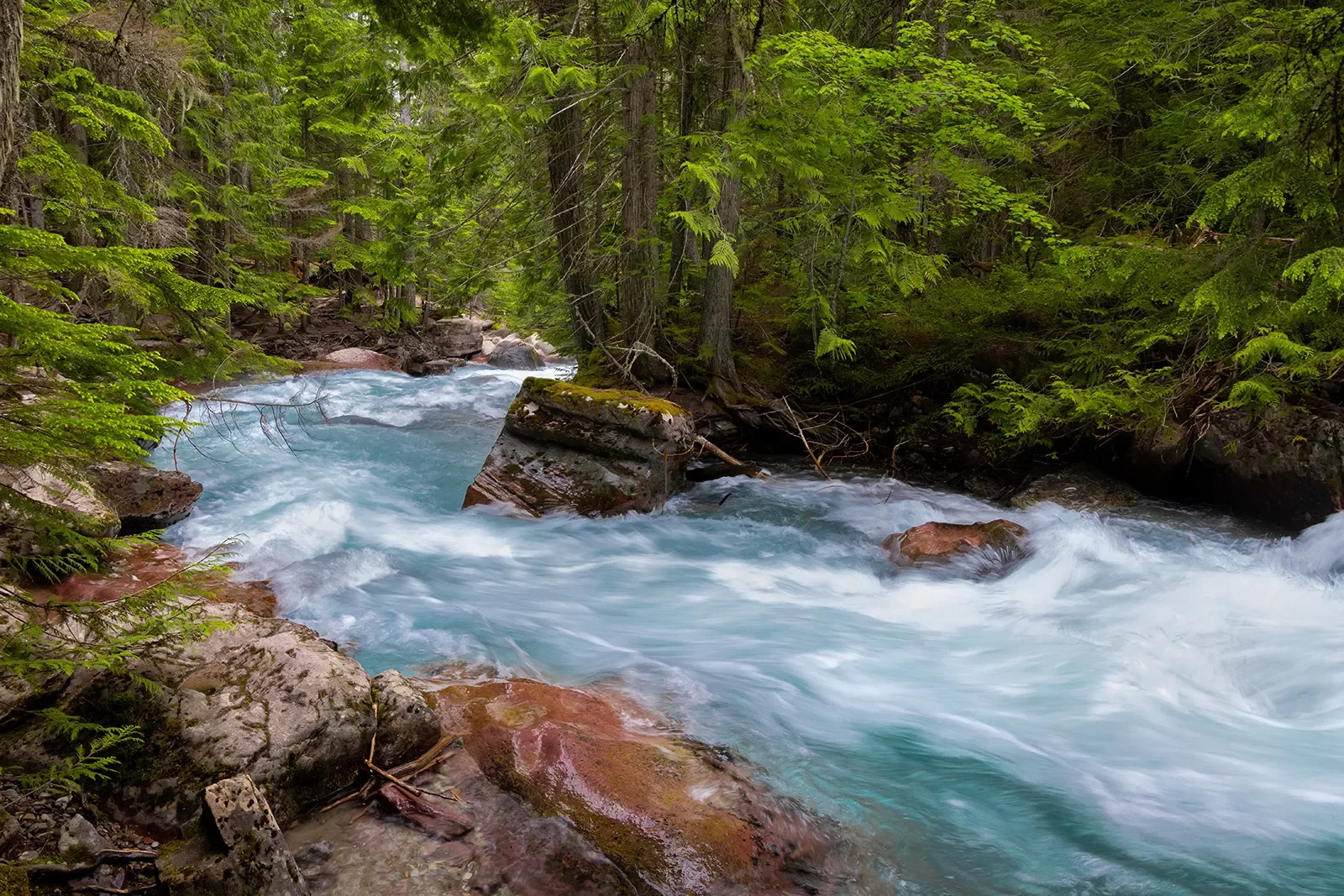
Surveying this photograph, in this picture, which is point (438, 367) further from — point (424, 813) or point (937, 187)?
point (424, 813)

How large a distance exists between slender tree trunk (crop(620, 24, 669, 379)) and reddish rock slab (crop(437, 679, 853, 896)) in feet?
22.1

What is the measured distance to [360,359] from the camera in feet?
67.4

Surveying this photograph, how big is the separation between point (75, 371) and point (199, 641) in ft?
4.81

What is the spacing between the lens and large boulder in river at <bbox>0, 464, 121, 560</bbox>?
2713 millimetres

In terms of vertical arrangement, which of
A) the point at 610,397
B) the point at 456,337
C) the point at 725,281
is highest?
the point at 725,281

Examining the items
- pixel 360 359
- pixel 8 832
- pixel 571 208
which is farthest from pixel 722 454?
pixel 360 359

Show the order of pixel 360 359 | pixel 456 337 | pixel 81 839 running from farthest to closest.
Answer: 1. pixel 456 337
2. pixel 360 359
3. pixel 81 839

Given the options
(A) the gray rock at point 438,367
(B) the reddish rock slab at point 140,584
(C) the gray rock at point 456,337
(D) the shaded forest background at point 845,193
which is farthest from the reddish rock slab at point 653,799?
(C) the gray rock at point 456,337

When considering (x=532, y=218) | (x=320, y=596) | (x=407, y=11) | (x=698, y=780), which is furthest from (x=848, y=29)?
(x=698, y=780)

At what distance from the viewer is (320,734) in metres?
3.43

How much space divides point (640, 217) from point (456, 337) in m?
15.1

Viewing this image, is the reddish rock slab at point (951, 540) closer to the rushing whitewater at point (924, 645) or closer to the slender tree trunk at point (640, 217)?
the rushing whitewater at point (924, 645)

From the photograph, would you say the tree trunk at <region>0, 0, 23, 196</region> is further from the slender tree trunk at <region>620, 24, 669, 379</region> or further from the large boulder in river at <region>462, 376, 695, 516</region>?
the slender tree trunk at <region>620, 24, 669, 379</region>

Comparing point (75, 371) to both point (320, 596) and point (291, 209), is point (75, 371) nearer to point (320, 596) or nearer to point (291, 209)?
point (320, 596)
